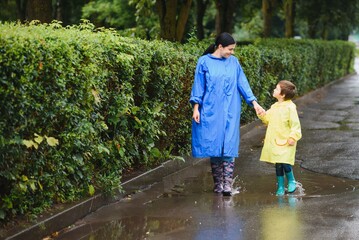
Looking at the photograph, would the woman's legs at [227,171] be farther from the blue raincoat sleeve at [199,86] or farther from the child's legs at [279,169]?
the blue raincoat sleeve at [199,86]

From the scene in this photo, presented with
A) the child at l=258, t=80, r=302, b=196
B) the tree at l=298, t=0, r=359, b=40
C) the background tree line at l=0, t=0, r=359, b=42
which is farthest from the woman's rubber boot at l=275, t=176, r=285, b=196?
the tree at l=298, t=0, r=359, b=40

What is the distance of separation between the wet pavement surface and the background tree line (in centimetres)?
364

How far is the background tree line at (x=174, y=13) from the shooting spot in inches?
601

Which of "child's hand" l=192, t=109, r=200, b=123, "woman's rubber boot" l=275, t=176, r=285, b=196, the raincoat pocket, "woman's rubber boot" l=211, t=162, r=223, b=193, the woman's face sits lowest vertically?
"woman's rubber boot" l=275, t=176, r=285, b=196

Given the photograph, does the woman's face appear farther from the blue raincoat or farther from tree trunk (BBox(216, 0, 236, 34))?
tree trunk (BBox(216, 0, 236, 34))

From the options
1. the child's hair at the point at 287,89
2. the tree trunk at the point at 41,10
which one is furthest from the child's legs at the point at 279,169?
the tree trunk at the point at 41,10

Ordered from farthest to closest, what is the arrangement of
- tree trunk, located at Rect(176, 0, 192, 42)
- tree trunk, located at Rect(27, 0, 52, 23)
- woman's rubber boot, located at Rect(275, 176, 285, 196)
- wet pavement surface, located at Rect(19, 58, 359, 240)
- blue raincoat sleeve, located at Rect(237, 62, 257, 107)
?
tree trunk, located at Rect(176, 0, 192, 42) < tree trunk, located at Rect(27, 0, 52, 23) < blue raincoat sleeve, located at Rect(237, 62, 257, 107) < woman's rubber boot, located at Rect(275, 176, 285, 196) < wet pavement surface, located at Rect(19, 58, 359, 240)

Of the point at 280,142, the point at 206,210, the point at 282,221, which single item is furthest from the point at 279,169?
the point at 282,221

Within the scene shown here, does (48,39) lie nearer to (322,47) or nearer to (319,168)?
(319,168)

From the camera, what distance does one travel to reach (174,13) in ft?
49.9

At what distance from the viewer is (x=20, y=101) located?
5676 millimetres

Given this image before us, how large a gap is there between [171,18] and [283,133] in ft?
25.0

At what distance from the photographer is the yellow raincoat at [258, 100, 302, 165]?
802cm

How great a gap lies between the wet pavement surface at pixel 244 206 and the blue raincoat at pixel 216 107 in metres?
0.57
